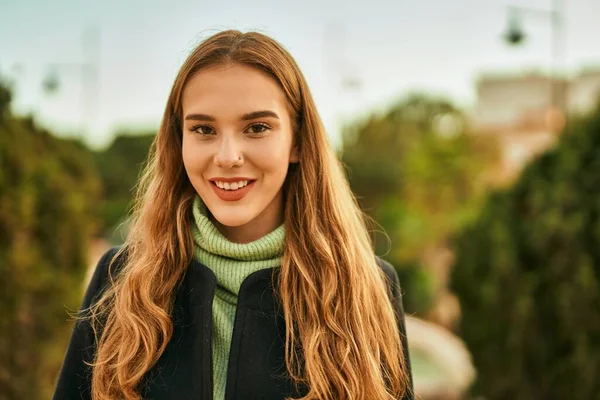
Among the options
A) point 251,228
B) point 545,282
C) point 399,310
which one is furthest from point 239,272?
point 545,282

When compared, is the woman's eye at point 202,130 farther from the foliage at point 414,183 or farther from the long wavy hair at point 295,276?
the foliage at point 414,183

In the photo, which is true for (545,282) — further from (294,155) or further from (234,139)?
(234,139)

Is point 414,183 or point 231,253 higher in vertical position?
point 231,253

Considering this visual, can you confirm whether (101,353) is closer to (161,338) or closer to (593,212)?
(161,338)

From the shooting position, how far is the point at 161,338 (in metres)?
2.29

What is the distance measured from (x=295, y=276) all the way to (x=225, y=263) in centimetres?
→ 21

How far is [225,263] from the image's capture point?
2.34m

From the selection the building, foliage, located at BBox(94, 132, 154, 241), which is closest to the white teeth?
foliage, located at BBox(94, 132, 154, 241)

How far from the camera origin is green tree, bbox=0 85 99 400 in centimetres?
489

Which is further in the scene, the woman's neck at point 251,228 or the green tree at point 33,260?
the green tree at point 33,260

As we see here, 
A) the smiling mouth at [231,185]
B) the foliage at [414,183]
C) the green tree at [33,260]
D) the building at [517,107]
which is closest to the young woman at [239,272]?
the smiling mouth at [231,185]

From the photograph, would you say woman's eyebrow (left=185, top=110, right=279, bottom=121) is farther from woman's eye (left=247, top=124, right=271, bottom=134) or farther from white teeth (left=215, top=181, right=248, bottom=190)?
white teeth (left=215, top=181, right=248, bottom=190)

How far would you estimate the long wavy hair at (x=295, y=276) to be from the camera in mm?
2244

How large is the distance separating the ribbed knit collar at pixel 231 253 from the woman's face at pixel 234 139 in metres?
0.06
